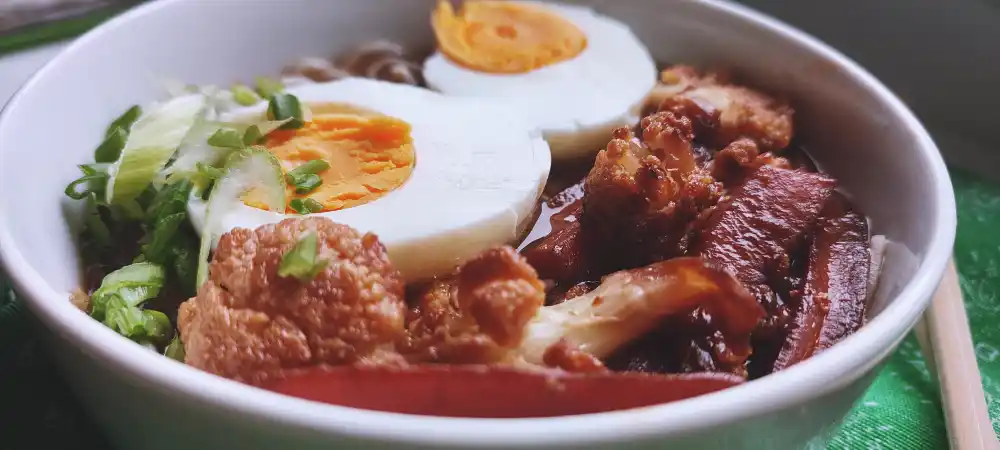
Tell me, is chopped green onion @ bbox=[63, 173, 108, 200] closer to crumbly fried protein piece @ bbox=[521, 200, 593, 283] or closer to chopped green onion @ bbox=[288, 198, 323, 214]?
chopped green onion @ bbox=[288, 198, 323, 214]

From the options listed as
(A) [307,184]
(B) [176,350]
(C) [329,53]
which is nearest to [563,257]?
(A) [307,184]

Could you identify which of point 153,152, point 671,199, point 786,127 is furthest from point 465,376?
point 786,127

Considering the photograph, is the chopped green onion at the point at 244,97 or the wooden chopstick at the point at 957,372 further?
the chopped green onion at the point at 244,97

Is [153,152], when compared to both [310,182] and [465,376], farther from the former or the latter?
[465,376]

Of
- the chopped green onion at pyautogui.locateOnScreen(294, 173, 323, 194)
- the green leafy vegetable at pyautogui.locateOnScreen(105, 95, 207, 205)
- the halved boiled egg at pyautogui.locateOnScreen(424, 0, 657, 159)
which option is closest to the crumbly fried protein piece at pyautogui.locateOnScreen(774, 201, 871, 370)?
the halved boiled egg at pyautogui.locateOnScreen(424, 0, 657, 159)

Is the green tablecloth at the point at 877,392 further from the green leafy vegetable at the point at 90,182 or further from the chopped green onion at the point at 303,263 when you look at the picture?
the chopped green onion at the point at 303,263

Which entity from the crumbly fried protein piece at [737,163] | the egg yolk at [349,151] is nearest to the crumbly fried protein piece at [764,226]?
the crumbly fried protein piece at [737,163]
